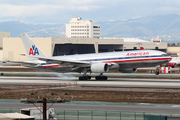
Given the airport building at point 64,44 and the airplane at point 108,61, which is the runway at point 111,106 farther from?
the airport building at point 64,44

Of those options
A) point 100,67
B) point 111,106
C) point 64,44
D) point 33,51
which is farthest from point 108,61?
point 64,44

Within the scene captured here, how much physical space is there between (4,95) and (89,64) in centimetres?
2391

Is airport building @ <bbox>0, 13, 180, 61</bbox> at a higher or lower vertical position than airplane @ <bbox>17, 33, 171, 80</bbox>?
higher

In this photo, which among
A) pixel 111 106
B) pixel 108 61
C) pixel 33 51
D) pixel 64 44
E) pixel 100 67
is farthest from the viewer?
pixel 64 44

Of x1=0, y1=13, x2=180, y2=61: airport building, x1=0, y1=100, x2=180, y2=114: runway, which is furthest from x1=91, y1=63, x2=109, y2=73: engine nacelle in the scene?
x1=0, y1=13, x2=180, y2=61: airport building

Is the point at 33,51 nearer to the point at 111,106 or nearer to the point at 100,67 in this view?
the point at 100,67

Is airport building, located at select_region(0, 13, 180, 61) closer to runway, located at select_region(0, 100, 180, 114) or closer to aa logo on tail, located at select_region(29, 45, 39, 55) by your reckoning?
aa logo on tail, located at select_region(29, 45, 39, 55)

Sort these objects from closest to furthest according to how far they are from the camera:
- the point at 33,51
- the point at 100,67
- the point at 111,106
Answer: the point at 111,106 < the point at 100,67 < the point at 33,51

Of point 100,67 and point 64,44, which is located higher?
point 64,44

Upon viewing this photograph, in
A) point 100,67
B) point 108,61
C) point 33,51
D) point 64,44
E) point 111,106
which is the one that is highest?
point 64,44

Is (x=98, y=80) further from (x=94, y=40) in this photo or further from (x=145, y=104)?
(x=94, y=40)

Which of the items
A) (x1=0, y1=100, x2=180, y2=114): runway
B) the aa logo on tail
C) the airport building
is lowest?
(x1=0, y1=100, x2=180, y2=114): runway

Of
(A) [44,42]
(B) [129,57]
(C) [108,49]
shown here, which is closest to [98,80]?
(B) [129,57]

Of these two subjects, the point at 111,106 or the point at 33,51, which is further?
the point at 33,51
